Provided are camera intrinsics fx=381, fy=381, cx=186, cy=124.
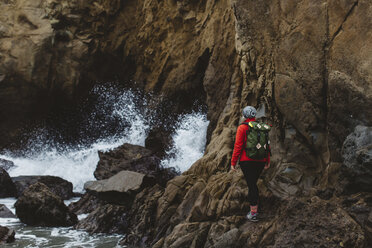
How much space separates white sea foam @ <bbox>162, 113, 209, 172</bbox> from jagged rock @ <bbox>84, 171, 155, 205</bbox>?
3.82m

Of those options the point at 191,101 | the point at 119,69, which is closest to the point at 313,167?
the point at 191,101

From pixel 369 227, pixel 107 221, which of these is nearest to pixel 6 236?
pixel 107 221

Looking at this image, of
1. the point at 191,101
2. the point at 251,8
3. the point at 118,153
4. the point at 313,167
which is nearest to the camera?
the point at 313,167

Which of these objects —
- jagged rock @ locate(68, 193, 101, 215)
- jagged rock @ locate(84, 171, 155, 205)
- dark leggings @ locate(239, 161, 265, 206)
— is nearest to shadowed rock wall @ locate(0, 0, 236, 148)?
jagged rock @ locate(68, 193, 101, 215)

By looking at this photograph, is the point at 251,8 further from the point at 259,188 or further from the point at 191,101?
the point at 191,101

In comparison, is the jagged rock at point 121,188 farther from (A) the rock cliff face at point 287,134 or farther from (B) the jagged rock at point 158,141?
(B) the jagged rock at point 158,141

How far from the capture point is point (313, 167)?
575 centimetres

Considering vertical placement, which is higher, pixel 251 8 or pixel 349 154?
pixel 251 8

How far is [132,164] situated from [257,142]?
7.43 metres

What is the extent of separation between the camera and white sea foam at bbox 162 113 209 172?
12930 mm

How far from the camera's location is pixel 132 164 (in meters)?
12.1

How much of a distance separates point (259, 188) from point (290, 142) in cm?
89

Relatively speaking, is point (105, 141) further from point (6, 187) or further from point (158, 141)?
point (6, 187)

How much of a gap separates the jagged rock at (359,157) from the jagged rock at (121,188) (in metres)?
4.68
